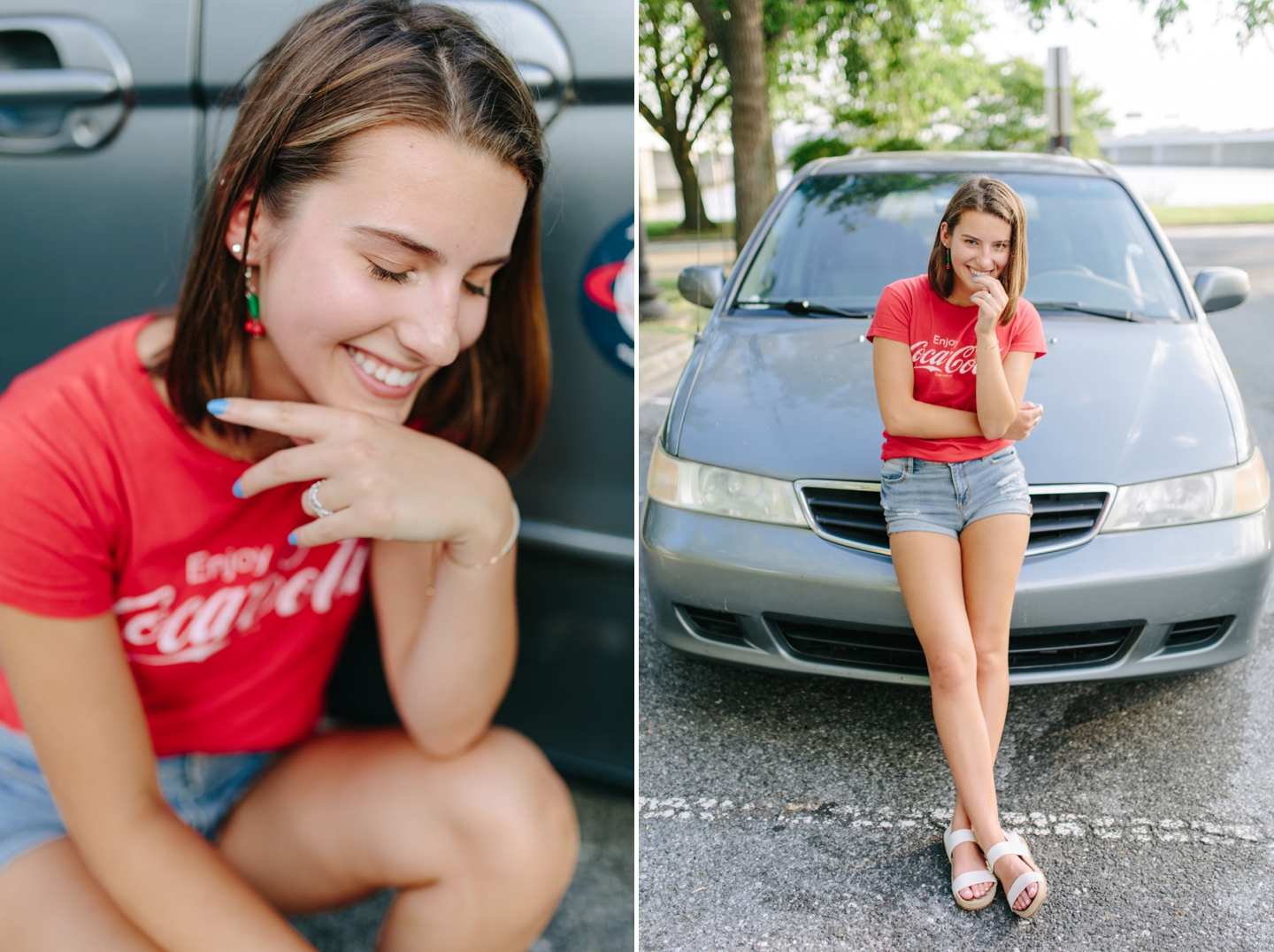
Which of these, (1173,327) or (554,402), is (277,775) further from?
(1173,327)

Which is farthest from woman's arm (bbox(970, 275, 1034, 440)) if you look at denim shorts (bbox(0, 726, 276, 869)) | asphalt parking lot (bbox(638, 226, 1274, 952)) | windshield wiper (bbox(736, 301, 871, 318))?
denim shorts (bbox(0, 726, 276, 869))

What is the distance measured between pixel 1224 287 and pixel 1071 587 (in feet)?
1.57

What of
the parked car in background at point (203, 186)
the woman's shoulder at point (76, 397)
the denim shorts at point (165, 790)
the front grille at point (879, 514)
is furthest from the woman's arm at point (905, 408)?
the denim shorts at point (165, 790)

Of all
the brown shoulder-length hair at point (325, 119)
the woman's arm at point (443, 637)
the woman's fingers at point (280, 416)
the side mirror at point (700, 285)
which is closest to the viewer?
the brown shoulder-length hair at point (325, 119)

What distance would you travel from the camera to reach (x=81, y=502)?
1.20 metres

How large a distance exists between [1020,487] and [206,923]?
1.15 metres

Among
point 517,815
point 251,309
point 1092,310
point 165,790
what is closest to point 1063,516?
point 1092,310

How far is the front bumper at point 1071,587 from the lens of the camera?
1.24m

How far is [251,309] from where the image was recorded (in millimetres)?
1276

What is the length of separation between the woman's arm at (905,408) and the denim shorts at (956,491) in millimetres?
41

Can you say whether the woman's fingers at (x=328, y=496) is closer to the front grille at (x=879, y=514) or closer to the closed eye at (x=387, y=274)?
the closed eye at (x=387, y=274)

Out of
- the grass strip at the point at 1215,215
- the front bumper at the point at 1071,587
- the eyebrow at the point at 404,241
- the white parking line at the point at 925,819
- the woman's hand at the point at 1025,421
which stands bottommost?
the white parking line at the point at 925,819

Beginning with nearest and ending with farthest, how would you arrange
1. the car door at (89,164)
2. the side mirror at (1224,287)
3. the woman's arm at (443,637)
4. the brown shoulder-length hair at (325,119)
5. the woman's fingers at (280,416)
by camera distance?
the brown shoulder-length hair at (325,119), the woman's fingers at (280,416), the side mirror at (1224,287), the woman's arm at (443,637), the car door at (89,164)

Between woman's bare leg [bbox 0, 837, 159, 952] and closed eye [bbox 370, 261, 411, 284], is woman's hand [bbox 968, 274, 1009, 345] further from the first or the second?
woman's bare leg [bbox 0, 837, 159, 952]
